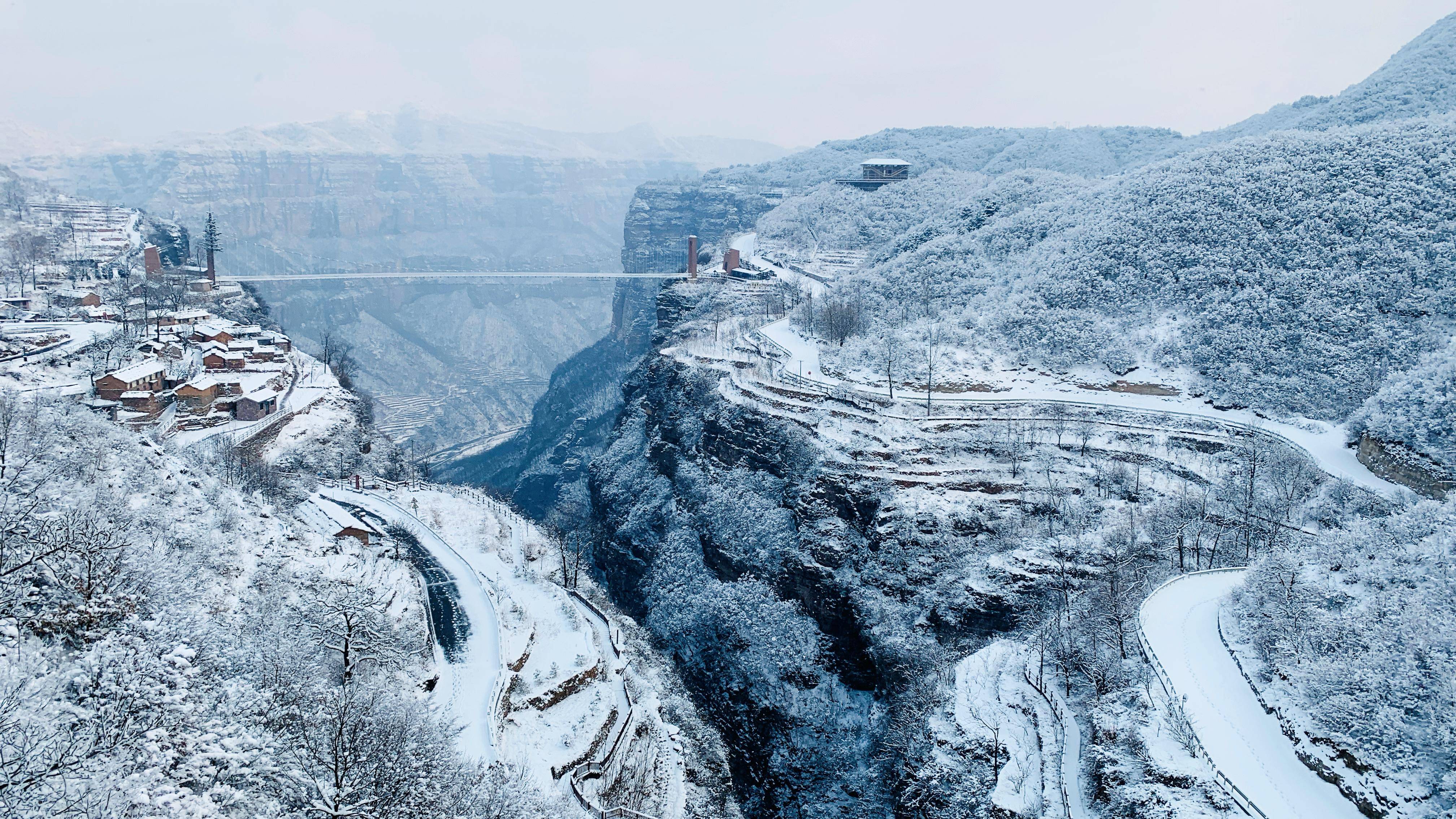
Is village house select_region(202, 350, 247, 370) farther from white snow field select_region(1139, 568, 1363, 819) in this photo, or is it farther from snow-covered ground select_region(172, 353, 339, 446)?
white snow field select_region(1139, 568, 1363, 819)

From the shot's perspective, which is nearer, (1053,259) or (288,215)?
(1053,259)

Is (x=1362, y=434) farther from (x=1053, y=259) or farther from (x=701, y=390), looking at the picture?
(x=701, y=390)

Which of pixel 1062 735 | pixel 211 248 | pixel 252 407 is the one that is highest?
pixel 211 248

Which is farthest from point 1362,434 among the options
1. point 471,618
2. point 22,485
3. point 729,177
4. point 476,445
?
point 729,177

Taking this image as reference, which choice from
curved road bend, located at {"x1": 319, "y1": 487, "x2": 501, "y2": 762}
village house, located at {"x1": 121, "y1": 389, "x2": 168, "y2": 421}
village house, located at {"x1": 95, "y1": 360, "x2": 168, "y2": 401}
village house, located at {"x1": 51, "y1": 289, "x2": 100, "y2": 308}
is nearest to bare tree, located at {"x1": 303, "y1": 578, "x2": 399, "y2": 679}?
curved road bend, located at {"x1": 319, "y1": 487, "x2": 501, "y2": 762}

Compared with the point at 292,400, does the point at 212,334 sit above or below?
above

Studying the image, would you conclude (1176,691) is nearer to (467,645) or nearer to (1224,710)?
(1224,710)

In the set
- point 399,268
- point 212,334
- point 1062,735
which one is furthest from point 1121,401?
point 399,268

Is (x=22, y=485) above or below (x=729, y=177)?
below
